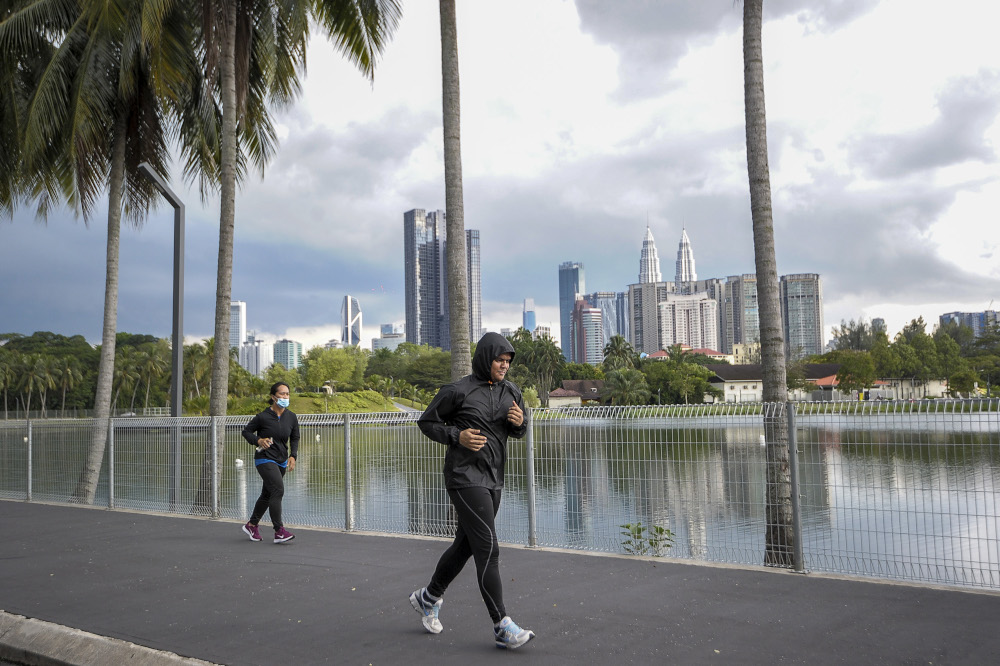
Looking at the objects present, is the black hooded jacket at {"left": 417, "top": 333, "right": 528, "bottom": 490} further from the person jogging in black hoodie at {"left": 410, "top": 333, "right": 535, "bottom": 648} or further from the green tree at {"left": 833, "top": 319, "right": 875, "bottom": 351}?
the green tree at {"left": 833, "top": 319, "right": 875, "bottom": 351}

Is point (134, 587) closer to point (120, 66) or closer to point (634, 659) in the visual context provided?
point (634, 659)

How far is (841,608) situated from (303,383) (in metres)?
94.1

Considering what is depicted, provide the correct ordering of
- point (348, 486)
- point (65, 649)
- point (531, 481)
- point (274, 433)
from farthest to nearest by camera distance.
→ 1. point (348, 486)
2. point (274, 433)
3. point (531, 481)
4. point (65, 649)

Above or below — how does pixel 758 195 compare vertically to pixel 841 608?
above

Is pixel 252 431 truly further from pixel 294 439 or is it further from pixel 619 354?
pixel 619 354

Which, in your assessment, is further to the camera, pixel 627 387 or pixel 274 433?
pixel 627 387

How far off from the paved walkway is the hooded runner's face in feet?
5.34

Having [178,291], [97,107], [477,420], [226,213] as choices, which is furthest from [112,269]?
[477,420]

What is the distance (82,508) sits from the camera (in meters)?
12.7

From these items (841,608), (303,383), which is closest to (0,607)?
(841,608)

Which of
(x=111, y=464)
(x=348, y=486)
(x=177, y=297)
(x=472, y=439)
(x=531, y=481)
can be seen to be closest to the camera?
(x=472, y=439)

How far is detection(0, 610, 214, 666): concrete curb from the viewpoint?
4.59m

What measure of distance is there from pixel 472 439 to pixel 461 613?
168 centimetres

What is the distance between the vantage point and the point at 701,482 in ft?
22.7
